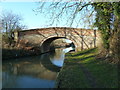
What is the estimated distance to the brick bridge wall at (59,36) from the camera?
15.1 meters

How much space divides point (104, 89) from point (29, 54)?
12.4m

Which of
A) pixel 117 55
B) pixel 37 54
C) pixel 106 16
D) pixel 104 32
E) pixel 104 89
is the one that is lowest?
pixel 37 54

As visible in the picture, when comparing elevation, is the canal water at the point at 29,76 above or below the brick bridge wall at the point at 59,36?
below

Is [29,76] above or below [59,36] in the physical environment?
below

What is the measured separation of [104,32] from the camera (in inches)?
294

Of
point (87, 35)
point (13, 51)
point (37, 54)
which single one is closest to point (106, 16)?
point (87, 35)

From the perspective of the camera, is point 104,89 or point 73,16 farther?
point 73,16

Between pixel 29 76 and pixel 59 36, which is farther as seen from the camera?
pixel 59 36

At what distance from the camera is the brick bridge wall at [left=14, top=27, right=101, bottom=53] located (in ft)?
49.5

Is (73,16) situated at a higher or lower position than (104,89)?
higher

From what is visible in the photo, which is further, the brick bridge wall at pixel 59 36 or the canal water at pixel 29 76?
the brick bridge wall at pixel 59 36

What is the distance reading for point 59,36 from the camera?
53.1 ft

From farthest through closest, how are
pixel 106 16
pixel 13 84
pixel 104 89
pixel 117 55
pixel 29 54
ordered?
pixel 29 54 < pixel 106 16 < pixel 13 84 < pixel 117 55 < pixel 104 89

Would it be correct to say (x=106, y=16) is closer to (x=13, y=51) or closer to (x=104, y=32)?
(x=104, y=32)
